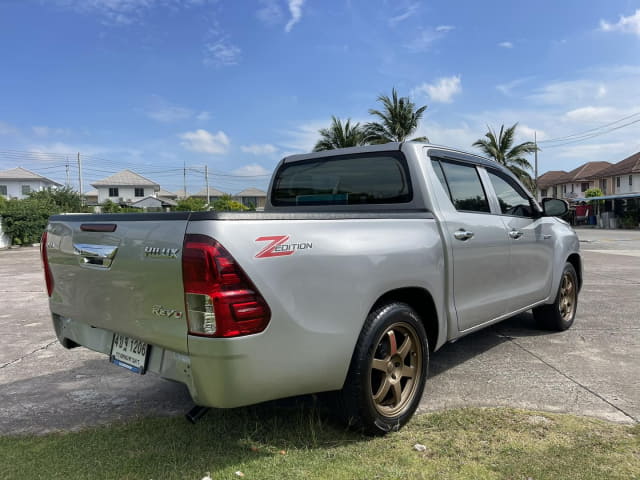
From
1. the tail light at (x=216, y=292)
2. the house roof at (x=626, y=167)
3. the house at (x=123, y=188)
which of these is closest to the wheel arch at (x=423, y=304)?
the tail light at (x=216, y=292)

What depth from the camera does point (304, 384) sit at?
256 centimetres

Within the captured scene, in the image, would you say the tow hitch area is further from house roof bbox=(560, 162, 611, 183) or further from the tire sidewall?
house roof bbox=(560, 162, 611, 183)

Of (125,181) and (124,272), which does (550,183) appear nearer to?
(125,181)

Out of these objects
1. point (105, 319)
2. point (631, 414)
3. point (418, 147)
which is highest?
point (418, 147)

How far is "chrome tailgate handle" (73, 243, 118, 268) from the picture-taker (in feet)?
8.69

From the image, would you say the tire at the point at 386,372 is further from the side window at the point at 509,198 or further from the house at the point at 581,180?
the house at the point at 581,180

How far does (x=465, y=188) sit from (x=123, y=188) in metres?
75.1

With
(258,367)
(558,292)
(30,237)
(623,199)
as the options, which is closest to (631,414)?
(558,292)

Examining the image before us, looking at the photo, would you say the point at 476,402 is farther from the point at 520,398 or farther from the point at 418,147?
the point at 418,147

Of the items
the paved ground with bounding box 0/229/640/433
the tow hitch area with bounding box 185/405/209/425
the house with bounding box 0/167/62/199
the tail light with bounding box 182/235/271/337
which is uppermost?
the house with bounding box 0/167/62/199

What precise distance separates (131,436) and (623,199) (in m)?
41.8

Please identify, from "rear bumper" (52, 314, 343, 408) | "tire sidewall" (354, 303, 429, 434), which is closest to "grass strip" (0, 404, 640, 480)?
"tire sidewall" (354, 303, 429, 434)

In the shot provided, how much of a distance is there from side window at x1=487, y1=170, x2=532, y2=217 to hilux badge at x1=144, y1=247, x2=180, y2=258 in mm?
3115

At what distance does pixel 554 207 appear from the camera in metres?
4.98
